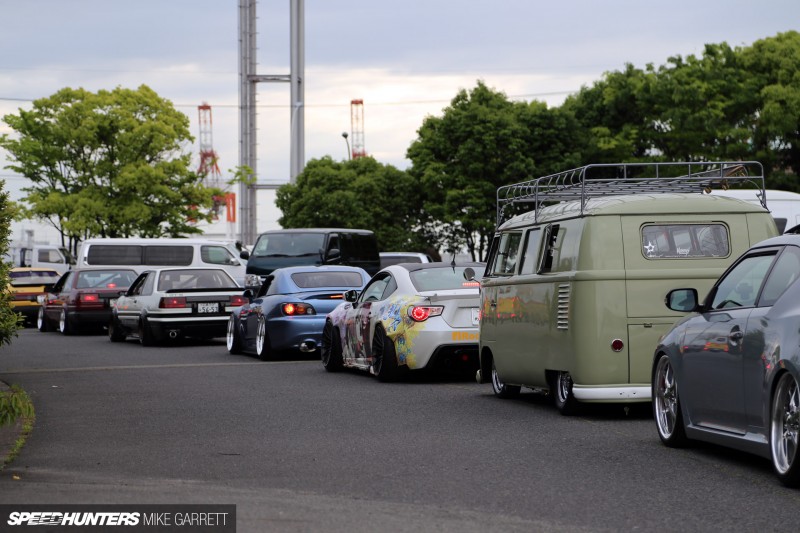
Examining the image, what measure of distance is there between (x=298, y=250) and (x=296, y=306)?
414 inches

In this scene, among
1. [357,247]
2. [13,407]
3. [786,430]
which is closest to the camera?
Result: [786,430]

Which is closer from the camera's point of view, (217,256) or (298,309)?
(298,309)

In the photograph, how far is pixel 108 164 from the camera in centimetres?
6831

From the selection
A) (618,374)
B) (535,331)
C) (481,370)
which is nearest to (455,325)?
(481,370)

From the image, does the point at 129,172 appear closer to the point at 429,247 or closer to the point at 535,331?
the point at 429,247

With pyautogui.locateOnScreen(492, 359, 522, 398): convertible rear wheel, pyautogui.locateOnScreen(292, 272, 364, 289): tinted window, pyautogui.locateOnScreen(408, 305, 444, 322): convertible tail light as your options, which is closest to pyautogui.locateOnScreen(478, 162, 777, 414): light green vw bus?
pyautogui.locateOnScreen(492, 359, 522, 398): convertible rear wheel

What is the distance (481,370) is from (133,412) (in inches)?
150

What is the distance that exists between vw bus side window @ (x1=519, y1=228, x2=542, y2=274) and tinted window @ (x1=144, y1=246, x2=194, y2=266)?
89.8ft

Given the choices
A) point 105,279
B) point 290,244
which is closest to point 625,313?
point 290,244

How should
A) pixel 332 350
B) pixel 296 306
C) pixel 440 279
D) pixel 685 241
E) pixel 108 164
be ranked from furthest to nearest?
pixel 108 164 → pixel 296 306 → pixel 332 350 → pixel 440 279 → pixel 685 241

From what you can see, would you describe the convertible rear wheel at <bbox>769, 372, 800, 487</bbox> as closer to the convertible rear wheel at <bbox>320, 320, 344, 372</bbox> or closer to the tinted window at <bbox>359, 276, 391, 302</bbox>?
the tinted window at <bbox>359, 276, 391, 302</bbox>

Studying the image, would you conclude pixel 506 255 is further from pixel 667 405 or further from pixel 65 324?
pixel 65 324

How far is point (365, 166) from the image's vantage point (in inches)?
3078

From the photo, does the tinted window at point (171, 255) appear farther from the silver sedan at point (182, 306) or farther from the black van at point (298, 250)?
the silver sedan at point (182, 306)
